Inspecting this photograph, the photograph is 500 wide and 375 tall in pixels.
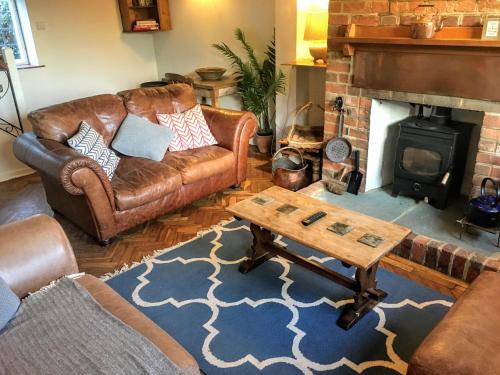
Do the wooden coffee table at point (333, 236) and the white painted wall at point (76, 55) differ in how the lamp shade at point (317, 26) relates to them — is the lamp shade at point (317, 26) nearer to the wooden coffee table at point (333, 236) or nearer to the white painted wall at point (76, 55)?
the wooden coffee table at point (333, 236)

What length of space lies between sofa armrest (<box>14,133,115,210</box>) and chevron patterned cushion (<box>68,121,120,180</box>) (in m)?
0.08

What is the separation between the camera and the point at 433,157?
2879 mm

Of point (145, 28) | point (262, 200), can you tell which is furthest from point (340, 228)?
point (145, 28)

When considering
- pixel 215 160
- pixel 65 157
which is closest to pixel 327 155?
pixel 215 160

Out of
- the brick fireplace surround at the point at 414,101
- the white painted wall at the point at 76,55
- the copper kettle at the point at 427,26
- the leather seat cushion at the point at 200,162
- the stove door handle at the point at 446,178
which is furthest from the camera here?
the white painted wall at the point at 76,55

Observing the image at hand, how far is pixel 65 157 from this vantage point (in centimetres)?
258

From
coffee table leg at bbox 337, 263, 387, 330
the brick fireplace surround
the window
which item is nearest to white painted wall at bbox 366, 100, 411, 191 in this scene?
the brick fireplace surround

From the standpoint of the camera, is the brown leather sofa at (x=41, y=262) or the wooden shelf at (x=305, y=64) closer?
the brown leather sofa at (x=41, y=262)

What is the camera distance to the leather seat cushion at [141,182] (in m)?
2.78

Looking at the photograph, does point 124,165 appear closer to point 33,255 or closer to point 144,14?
point 33,255

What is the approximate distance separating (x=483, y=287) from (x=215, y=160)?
210cm

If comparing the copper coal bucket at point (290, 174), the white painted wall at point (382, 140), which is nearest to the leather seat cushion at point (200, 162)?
the copper coal bucket at point (290, 174)

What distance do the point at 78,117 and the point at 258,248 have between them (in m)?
1.68

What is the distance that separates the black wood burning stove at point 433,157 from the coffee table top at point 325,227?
3.05 feet
